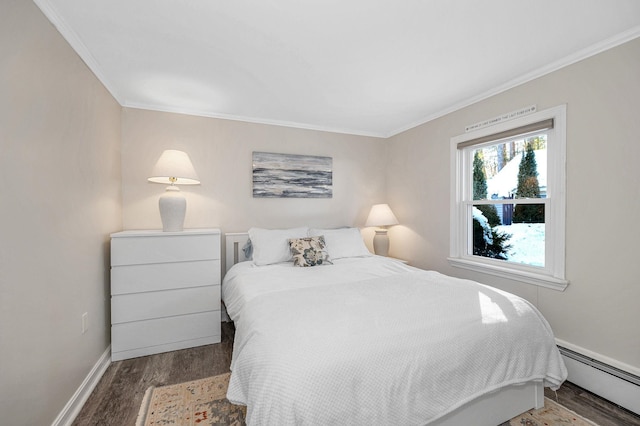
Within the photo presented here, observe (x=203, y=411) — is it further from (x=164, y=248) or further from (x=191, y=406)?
(x=164, y=248)

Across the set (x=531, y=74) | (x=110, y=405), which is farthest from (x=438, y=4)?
(x=110, y=405)

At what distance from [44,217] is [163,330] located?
1415mm

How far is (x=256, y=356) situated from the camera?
1.25m

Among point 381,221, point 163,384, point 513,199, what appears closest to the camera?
point 163,384

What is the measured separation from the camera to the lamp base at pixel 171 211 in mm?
2589

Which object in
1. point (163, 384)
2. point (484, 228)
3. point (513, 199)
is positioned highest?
point (513, 199)

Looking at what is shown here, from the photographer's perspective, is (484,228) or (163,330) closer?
(163,330)

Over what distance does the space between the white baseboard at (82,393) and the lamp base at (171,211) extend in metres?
1.10

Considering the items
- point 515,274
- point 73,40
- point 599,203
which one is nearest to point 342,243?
point 515,274

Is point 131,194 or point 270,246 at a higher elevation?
point 131,194

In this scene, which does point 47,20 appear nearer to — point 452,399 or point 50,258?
point 50,258

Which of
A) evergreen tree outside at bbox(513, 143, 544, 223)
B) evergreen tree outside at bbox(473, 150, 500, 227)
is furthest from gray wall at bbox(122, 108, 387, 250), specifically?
evergreen tree outside at bbox(513, 143, 544, 223)

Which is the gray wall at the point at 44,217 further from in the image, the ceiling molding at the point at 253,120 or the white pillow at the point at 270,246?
the white pillow at the point at 270,246

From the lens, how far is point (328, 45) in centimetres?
188
